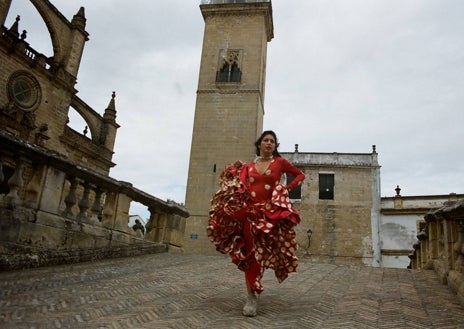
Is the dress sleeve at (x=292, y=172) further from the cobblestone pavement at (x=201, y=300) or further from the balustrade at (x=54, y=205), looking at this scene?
the balustrade at (x=54, y=205)

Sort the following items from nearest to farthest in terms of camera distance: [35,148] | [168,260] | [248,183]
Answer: [248,183] → [35,148] → [168,260]

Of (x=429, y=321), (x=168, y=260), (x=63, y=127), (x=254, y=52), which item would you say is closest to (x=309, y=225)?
(x=254, y=52)

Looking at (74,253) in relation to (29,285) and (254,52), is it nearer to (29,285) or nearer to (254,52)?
(29,285)

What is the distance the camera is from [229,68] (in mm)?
27359

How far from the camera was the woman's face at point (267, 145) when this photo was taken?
13.5 ft

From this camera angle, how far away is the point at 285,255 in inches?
147

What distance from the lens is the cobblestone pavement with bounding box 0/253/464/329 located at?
3.14 meters

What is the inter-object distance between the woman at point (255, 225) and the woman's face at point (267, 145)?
213mm

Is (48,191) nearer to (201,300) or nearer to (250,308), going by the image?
(201,300)

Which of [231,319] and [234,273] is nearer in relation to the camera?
[231,319]

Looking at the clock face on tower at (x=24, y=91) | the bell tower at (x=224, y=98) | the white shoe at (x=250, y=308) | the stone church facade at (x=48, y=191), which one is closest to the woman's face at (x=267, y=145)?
the white shoe at (x=250, y=308)

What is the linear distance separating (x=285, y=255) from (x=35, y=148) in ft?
14.0

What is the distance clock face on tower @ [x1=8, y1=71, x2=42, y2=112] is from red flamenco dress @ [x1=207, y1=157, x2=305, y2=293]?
18115 mm

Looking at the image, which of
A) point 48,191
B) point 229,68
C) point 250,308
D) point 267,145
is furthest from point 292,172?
point 229,68
